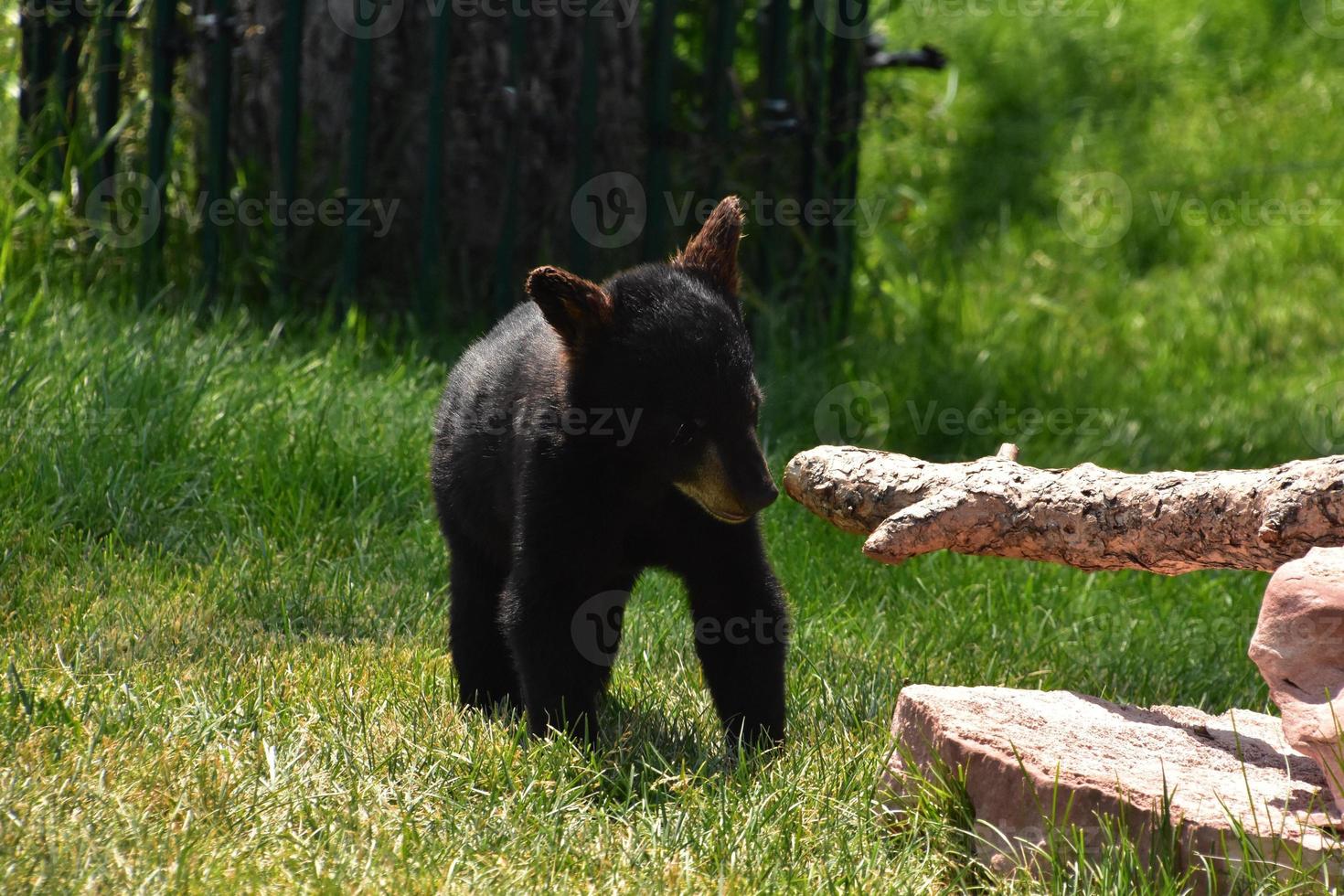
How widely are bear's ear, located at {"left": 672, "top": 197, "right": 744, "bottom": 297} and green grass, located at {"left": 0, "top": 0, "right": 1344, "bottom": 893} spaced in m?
1.05

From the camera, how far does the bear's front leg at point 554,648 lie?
326cm

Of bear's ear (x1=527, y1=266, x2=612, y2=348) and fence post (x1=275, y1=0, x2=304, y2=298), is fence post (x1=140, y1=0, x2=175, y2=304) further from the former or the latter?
bear's ear (x1=527, y1=266, x2=612, y2=348)

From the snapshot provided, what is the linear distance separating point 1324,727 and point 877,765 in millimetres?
916

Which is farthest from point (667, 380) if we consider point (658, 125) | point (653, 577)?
point (658, 125)

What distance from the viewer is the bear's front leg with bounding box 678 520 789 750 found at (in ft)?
11.1

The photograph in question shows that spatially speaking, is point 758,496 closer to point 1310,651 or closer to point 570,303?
point 570,303

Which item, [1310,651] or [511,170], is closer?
[1310,651]

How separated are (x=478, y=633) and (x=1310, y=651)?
6.42 feet

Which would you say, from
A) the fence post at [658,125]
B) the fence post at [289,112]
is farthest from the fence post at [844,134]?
the fence post at [289,112]

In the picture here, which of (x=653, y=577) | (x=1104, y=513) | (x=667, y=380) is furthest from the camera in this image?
(x=653, y=577)

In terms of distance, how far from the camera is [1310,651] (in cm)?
262

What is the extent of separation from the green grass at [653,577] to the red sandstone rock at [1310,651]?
39 cm

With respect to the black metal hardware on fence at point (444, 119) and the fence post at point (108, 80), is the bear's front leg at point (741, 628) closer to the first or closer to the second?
the black metal hardware on fence at point (444, 119)

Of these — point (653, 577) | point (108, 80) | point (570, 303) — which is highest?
point (108, 80)
